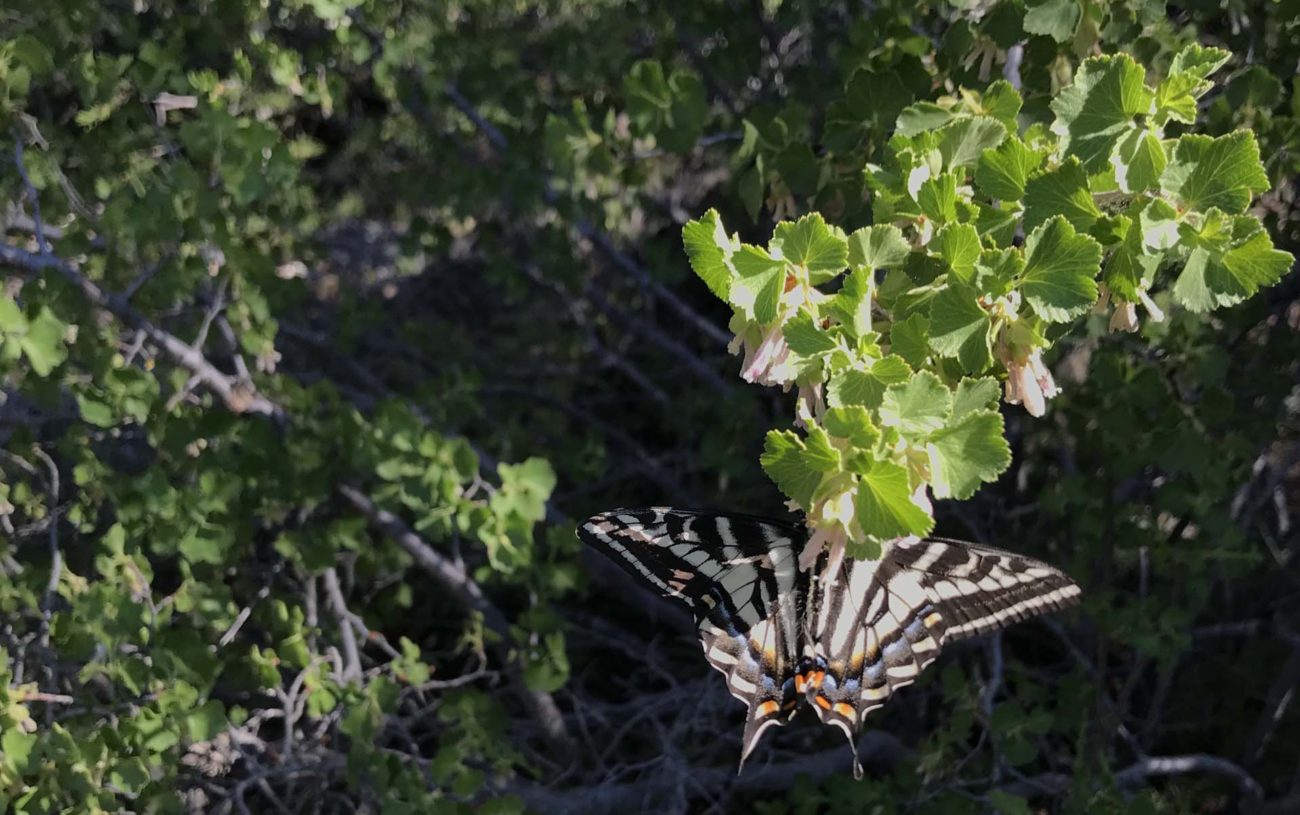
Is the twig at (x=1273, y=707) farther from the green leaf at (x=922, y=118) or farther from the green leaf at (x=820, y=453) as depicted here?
the green leaf at (x=820, y=453)

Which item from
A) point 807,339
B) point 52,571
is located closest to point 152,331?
point 52,571

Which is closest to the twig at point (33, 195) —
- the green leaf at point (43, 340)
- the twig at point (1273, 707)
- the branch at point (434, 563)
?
the green leaf at point (43, 340)

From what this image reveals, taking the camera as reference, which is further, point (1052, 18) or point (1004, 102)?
point (1052, 18)

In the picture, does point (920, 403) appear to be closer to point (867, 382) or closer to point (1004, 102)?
point (867, 382)

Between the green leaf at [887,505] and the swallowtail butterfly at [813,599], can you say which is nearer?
the green leaf at [887,505]

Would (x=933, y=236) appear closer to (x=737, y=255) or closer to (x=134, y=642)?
(x=737, y=255)

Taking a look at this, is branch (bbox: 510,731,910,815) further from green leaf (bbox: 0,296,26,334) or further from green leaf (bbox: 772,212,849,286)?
green leaf (bbox: 772,212,849,286)
